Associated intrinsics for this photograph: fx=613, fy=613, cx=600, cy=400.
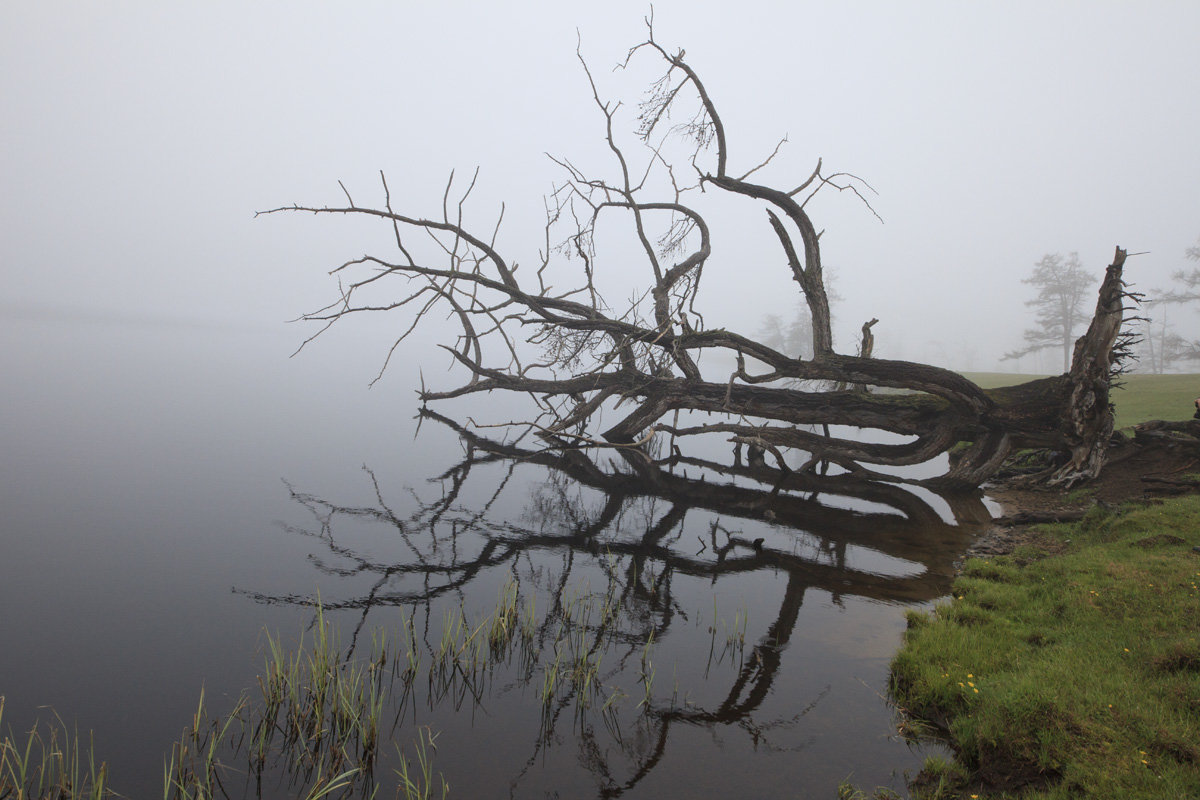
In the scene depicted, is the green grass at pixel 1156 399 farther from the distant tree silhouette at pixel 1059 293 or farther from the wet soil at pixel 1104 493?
the distant tree silhouette at pixel 1059 293

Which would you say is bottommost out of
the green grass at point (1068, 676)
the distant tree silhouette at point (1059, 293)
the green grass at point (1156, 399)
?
the green grass at point (1068, 676)

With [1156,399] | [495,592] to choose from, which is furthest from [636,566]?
[1156,399]

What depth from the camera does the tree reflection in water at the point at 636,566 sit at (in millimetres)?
4840

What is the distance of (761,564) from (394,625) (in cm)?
494

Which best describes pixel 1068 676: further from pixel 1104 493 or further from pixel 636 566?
pixel 1104 493

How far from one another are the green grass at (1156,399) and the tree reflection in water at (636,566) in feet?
28.0

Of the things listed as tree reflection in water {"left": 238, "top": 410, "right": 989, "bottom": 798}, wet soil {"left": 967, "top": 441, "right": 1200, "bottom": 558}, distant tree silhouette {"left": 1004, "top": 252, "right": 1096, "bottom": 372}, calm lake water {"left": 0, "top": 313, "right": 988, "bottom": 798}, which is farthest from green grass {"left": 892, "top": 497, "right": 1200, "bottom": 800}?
distant tree silhouette {"left": 1004, "top": 252, "right": 1096, "bottom": 372}

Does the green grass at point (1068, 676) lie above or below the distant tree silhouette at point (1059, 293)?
below

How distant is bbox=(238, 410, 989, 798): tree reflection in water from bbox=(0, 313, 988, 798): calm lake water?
0.04 metres

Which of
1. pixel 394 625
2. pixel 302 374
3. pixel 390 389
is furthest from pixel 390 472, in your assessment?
pixel 302 374

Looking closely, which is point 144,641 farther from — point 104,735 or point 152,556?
point 152,556

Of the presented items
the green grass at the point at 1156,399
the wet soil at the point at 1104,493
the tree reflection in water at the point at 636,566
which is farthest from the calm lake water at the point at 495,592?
the green grass at the point at 1156,399

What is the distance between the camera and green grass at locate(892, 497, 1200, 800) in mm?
3725

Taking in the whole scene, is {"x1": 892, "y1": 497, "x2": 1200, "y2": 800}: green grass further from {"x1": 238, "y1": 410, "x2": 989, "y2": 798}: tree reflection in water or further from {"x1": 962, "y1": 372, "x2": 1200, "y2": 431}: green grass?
{"x1": 962, "y1": 372, "x2": 1200, "y2": 431}: green grass
